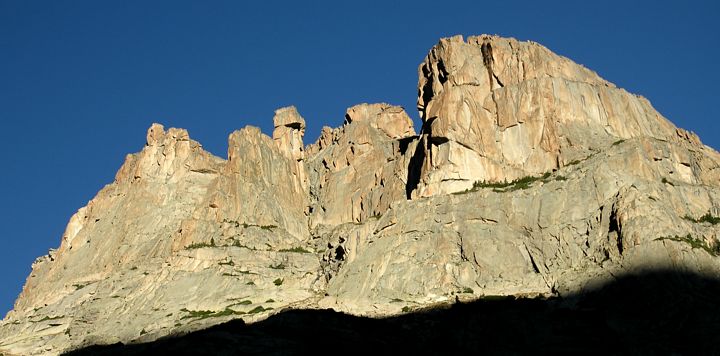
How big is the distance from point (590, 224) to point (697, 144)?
128ft

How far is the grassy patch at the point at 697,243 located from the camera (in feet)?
347

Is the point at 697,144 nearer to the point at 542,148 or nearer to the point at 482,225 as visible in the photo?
the point at 542,148

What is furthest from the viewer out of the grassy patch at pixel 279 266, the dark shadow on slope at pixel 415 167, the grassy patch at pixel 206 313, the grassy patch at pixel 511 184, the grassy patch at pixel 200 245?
the dark shadow on slope at pixel 415 167

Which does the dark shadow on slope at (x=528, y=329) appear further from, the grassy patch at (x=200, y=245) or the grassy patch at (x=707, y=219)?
the grassy patch at (x=200, y=245)

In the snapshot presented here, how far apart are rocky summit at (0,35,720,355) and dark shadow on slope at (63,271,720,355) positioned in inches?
16.3

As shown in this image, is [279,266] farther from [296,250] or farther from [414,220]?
[414,220]

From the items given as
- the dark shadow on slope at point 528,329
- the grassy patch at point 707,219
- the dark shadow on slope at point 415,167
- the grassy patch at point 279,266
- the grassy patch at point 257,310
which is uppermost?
the dark shadow on slope at point 415,167

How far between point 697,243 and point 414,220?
33.2 m

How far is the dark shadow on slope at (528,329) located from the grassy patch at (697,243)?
5188 mm

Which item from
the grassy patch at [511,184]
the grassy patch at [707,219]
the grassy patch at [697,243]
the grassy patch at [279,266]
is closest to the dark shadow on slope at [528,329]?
the grassy patch at [697,243]

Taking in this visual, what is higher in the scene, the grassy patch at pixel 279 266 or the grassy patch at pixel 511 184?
the grassy patch at pixel 511 184

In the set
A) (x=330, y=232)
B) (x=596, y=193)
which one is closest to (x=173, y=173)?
(x=330, y=232)

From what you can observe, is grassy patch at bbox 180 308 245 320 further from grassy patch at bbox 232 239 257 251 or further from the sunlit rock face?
the sunlit rock face

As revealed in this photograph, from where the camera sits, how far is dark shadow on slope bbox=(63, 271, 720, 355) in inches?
3730
